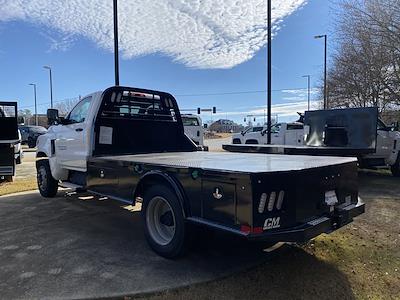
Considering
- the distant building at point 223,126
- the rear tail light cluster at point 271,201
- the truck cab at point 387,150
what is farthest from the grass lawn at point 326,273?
the distant building at point 223,126

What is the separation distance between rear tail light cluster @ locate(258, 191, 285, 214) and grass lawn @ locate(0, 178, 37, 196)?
820cm

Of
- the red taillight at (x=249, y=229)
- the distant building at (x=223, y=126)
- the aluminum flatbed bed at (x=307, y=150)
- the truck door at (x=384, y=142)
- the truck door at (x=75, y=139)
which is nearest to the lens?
the red taillight at (x=249, y=229)

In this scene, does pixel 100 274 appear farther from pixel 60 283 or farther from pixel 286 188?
pixel 286 188

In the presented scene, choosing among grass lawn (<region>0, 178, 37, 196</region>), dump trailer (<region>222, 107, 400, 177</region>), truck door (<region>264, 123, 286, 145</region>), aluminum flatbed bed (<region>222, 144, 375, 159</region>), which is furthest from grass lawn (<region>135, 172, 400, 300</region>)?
truck door (<region>264, 123, 286, 145</region>)

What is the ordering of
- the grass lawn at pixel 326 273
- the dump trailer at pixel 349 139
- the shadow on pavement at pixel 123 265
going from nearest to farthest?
the grass lawn at pixel 326 273 → the shadow on pavement at pixel 123 265 → the dump trailer at pixel 349 139

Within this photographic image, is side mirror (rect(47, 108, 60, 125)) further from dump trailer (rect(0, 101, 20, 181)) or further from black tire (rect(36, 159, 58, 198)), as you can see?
dump trailer (rect(0, 101, 20, 181))

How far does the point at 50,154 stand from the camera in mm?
8508

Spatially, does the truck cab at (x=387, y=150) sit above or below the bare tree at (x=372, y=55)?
below

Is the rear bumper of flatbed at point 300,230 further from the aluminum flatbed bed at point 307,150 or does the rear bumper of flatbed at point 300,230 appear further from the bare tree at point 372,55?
the bare tree at point 372,55

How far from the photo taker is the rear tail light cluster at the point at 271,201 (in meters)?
3.77

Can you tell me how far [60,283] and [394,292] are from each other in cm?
349

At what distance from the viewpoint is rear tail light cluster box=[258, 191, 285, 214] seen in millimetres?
3770

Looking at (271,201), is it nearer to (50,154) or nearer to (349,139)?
(50,154)

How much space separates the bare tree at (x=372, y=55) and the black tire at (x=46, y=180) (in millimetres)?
14961
